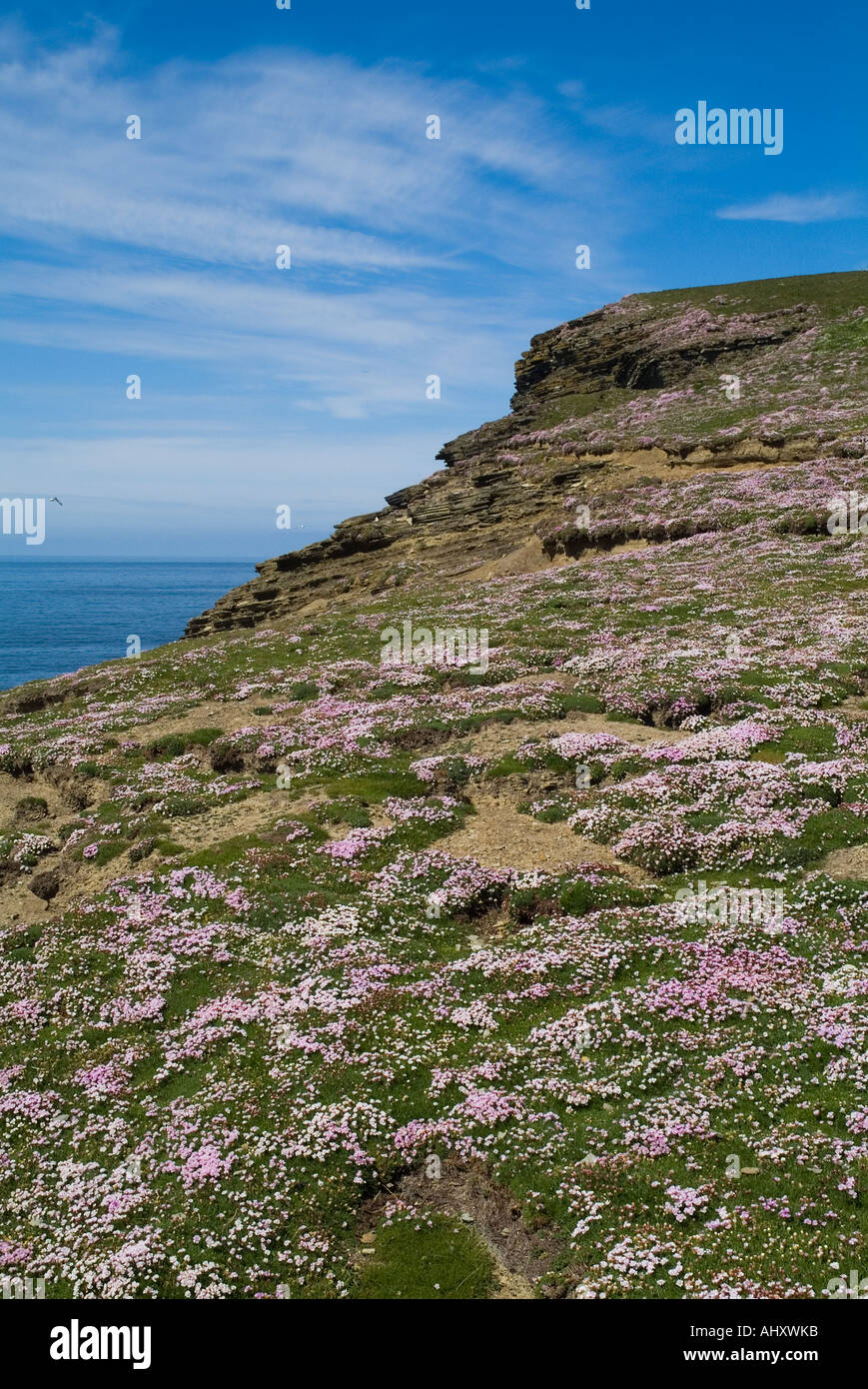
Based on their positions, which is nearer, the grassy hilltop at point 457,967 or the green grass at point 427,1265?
the green grass at point 427,1265

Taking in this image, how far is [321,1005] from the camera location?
15547 millimetres

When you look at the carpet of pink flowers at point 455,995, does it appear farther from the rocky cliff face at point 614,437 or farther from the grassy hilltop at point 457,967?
the rocky cliff face at point 614,437

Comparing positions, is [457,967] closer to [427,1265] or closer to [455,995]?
[455,995]

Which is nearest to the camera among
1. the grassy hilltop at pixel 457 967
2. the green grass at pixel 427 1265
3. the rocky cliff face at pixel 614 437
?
the green grass at pixel 427 1265

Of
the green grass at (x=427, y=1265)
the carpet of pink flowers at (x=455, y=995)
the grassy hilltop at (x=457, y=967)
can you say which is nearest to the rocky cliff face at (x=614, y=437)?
the grassy hilltop at (x=457, y=967)

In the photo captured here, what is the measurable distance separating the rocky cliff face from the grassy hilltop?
915 inches

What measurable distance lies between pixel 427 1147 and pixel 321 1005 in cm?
385

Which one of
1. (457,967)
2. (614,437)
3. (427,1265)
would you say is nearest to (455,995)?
(457,967)

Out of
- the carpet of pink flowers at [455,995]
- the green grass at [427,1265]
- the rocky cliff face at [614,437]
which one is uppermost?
the rocky cliff face at [614,437]

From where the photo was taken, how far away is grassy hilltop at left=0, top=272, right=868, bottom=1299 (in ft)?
36.3

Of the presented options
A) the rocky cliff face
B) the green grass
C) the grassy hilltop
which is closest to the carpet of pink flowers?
the grassy hilltop

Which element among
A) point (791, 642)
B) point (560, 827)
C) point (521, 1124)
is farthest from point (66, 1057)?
point (791, 642)

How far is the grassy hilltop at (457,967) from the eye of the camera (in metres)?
11.1

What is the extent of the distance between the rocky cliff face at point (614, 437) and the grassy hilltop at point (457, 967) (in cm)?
2324
